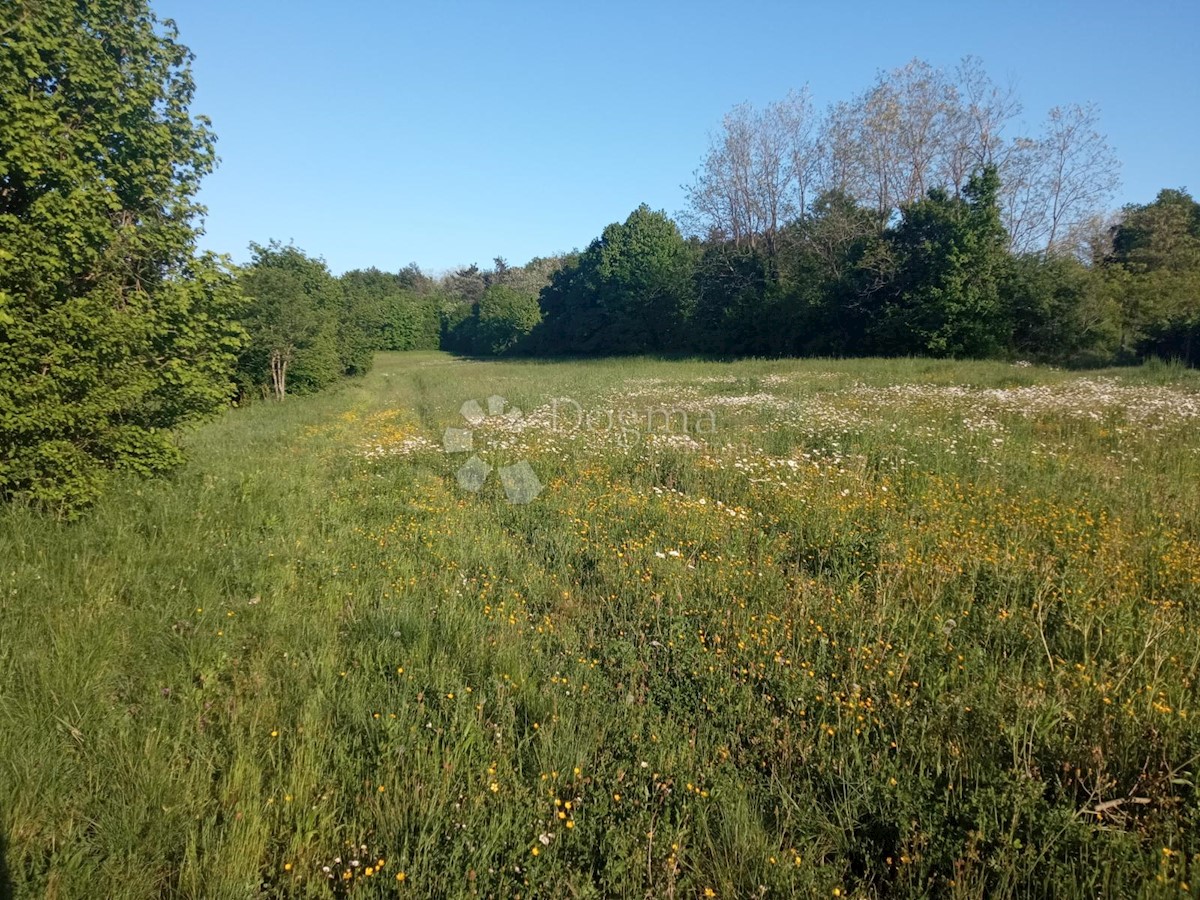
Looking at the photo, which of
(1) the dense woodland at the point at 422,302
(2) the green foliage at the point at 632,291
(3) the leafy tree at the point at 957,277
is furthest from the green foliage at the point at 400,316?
(3) the leafy tree at the point at 957,277

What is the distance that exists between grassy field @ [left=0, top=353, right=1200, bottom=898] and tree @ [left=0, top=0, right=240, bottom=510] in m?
0.73

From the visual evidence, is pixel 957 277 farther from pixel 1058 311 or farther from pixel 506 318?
pixel 506 318

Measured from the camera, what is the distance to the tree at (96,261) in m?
5.33

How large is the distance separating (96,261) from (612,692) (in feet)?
22.0

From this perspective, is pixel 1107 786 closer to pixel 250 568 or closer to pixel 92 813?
pixel 92 813

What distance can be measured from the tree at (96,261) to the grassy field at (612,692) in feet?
2.38

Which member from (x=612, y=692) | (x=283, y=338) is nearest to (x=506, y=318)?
(x=283, y=338)

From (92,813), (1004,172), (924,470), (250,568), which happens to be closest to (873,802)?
(92,813)

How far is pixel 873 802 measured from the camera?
2719mm

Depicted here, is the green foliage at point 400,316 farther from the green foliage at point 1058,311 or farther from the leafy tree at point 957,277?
the green foliage at point 1058,311

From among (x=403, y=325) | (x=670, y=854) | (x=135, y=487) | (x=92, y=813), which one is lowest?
(x=670, y=854)

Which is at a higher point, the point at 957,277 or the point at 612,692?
the point at 957,277

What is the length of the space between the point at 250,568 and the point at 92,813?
107 inches

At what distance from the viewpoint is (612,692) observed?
3488 mm
